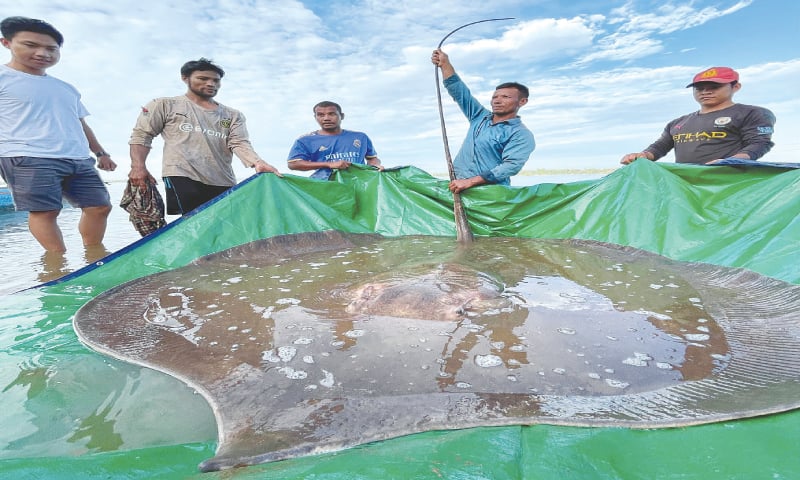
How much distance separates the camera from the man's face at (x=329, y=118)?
226 inches

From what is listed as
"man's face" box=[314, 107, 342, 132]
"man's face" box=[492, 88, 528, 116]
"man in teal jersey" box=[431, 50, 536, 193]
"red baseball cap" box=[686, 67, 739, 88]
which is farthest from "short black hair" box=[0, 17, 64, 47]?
"red baseball cap" box=[686, 67, 739, 88]

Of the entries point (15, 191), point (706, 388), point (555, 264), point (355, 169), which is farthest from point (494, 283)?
point (15, 191)

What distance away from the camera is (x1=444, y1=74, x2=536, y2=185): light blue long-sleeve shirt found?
475cm

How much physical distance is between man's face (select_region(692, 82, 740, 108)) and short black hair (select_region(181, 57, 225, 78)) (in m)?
5.17

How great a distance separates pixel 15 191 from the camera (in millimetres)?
3654

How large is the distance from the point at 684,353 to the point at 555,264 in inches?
59.9

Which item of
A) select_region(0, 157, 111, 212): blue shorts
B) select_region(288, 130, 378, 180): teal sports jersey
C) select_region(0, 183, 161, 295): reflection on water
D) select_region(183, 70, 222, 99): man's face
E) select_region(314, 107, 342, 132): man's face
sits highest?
select_region(183, 70, 222, 99): man's face

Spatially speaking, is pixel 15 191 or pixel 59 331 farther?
pixel 15 191

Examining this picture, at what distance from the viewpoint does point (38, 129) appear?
3691 mm

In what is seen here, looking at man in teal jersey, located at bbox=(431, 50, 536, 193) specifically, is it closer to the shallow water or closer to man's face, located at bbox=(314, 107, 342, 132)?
man's face, located at bbox=(314, 107, 342, 132)

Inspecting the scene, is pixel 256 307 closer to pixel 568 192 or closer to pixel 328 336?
pixel 328 336

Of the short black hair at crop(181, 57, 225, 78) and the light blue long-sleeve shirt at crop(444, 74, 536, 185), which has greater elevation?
the short black hair at crop(181, 57, 225, 78)

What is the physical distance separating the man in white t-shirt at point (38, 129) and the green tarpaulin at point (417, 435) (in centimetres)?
132

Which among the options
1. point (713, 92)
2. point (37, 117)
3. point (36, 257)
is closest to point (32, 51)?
point (37, 117)
